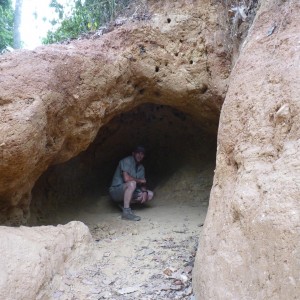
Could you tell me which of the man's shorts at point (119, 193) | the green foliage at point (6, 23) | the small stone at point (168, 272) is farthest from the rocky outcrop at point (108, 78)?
the green foliage at point (6, 23)

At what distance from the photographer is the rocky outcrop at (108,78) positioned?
3.34 m

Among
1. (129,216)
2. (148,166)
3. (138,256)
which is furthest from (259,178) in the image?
(148,166)

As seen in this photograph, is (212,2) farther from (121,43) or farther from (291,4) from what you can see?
(291,4)

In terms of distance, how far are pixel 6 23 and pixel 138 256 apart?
9421 millimetres

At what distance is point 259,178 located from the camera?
2121 millimetres

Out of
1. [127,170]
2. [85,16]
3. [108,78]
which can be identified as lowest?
[127,170]

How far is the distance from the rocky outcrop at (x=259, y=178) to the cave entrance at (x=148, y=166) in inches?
103

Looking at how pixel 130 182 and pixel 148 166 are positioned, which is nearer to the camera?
pixel 130 182

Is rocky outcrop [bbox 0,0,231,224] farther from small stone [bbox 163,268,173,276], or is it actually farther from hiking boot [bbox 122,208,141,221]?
small stone [bbox 163,268,173,276]

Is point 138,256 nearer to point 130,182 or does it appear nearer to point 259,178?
point 259,178

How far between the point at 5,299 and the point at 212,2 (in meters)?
3.59

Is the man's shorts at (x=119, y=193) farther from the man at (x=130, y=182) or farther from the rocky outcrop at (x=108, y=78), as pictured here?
the rocky outcrop at (x=108, y=78)

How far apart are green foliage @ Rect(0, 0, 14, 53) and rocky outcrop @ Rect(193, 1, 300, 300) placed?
7.76 metres

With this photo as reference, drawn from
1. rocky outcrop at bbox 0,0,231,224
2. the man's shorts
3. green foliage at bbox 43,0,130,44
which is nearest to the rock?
rocky outcrop at bbox 0,0,231,224
